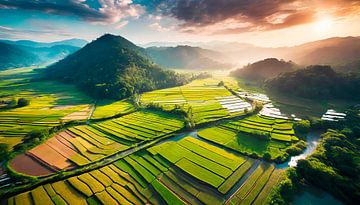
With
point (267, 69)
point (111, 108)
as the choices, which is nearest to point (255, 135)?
point (111, 108)

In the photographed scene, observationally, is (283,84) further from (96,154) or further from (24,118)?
(24,118)

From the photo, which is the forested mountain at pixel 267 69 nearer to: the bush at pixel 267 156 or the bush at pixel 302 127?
the bush at pixel 302 127

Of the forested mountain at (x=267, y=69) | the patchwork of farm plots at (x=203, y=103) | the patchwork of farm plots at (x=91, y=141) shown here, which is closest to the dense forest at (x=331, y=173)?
the patchwork of farm plots at (x=203, y=103)

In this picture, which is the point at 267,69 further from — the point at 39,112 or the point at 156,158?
the point at 39,112

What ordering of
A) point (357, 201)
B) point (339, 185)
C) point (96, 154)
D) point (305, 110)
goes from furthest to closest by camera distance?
point (305, 110) → point (96, 154) → point (339, 185) → point (357, 201)

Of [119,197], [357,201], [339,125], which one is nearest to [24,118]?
[119,197]

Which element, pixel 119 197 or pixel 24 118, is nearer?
pixel 119 197
